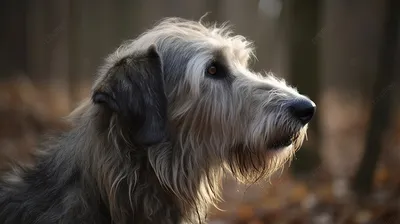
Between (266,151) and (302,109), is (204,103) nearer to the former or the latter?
(266,151)

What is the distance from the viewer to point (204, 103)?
15.0ft

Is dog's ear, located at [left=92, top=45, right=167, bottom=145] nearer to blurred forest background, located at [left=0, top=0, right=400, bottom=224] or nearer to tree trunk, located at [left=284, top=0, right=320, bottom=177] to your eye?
blurred forest background, located at [left=0, top=0, right=400, bottom=224]

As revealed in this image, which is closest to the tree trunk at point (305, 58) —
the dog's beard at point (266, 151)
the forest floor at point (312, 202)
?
the forest floor at point (312, 202)

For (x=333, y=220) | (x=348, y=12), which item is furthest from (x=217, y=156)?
(x=348, y=12)

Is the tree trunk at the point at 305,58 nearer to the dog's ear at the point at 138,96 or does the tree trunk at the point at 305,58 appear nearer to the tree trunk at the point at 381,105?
the tree trunk at the point at 381,105

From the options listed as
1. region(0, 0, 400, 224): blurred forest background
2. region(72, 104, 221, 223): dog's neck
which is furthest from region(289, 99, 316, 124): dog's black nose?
region(0, 0, 400, 224): blurred forest background

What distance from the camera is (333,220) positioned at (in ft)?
23.2

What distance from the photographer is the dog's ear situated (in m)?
4.20

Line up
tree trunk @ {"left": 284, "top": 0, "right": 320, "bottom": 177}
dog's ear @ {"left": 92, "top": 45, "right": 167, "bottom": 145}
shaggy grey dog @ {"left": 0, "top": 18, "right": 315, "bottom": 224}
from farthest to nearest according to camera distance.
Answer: tree trunk @ {"left": 284, "top": 0, "right": 320, "bottom": 177} → shaggy grey dog @ {"left": 0, "top": 18, "right": 315, "bottom": 224} → dog's ear @ {"left": 92, "top": 45, "right": 167, "bottom": 145}

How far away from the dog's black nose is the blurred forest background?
3.52 ft

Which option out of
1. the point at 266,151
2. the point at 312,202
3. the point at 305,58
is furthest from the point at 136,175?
the point at 305,58

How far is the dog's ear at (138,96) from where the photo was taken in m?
4.20

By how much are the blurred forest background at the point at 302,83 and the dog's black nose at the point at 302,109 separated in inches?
42.2

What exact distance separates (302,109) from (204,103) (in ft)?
2.32
